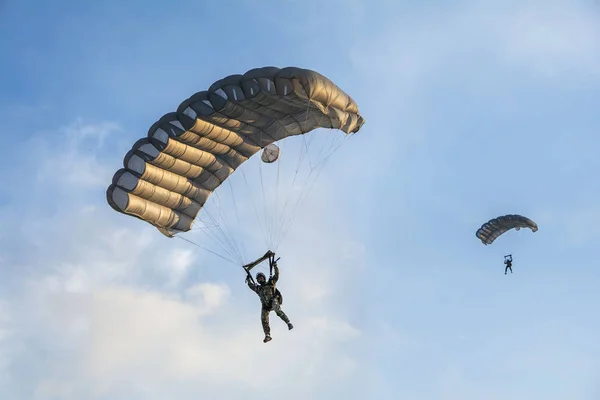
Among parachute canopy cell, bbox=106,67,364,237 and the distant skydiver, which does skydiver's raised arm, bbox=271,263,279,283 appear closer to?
the distant skydiver

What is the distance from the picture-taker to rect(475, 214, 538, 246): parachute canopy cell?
149 feet

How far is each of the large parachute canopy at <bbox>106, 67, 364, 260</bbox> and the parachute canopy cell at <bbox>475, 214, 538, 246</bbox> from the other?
14316 millimetres

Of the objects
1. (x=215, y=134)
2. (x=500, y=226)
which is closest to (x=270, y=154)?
(x=215, y=134)

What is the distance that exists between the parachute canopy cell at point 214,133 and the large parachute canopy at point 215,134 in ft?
0.09

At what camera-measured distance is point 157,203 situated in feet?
111

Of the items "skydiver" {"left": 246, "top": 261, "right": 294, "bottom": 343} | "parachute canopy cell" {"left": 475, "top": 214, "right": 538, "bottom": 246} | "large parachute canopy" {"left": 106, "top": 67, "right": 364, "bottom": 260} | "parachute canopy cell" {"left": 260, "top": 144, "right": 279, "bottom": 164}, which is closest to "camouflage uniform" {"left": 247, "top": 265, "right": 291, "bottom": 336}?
"skydiver" {"left": 246, "top": 261, "right": 294, "bottom": 343}

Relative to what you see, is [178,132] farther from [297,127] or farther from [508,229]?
[508,229]

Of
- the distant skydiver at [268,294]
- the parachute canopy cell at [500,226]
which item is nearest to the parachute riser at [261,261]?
the distant skydiver at [268,294]

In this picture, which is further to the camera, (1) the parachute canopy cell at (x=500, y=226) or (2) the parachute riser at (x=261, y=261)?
(1) the parachute canopy cell at (x=500, y=226)

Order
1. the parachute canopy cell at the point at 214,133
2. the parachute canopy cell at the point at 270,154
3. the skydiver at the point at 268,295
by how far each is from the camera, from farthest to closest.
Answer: the parachute canopy cell at the point at 270,154
the skydiver at the point at 268,295
the parachute canopy cell at the point at 214,133

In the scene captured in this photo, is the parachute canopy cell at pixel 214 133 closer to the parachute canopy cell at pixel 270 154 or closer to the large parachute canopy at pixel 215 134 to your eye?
the large parachute canopy at pixel 215 134

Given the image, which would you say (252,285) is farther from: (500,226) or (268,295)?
(500,226)

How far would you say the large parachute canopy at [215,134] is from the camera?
29.8 metres

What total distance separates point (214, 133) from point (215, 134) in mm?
100
